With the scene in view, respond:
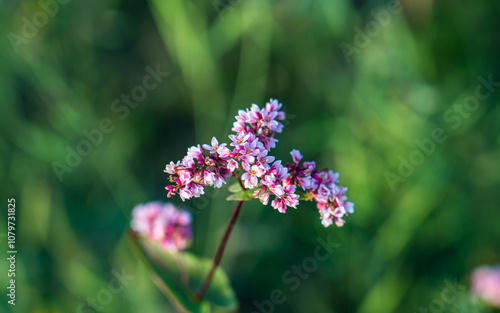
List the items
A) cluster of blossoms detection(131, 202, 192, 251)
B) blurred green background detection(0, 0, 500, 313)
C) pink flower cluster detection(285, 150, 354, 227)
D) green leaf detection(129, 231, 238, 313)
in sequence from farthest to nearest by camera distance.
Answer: blurred green background detection(0, 0, 500, 313), cluster of blossoms detection(131, 202, 192, 251), green leaf detection(129, 231, 238, 313), pink flower cluster detection(285, 150, 354, 227)

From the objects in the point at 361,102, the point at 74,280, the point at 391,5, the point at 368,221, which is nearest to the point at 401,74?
the point at 361,102

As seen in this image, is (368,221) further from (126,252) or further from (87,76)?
(87,76)

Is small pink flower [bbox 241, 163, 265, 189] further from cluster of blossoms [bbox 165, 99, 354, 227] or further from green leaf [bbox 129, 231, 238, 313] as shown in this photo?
green leaf [bbox 129, 231, 238, 313]

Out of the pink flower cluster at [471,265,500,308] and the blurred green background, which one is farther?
the blurred green background

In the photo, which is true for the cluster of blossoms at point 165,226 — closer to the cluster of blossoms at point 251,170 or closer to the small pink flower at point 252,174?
the cluster of blossoms at point 251,170

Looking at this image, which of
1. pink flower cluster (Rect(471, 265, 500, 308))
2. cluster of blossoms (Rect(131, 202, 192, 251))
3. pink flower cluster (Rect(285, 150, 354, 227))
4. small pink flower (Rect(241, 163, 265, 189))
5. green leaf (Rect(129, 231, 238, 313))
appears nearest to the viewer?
small pink flower (Rect(241, 163, 265, 189))

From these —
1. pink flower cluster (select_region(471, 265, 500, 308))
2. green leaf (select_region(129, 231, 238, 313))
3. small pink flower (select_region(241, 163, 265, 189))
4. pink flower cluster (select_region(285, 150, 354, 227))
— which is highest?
pink flower cluster (select_region(471, 265, 500, 308))

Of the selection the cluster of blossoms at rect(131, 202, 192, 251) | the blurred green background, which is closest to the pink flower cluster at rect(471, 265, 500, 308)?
the blurred green background

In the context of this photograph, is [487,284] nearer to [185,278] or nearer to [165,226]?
[185,278]

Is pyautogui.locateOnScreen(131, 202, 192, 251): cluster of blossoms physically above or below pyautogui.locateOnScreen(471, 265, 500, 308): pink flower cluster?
below
